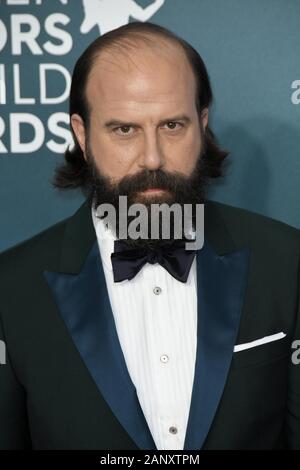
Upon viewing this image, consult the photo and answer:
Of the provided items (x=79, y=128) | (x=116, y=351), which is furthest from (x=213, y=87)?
(x=116, y=351)

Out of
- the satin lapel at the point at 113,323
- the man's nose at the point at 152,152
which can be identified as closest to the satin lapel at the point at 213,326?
the satin lapel at the point at 113,323

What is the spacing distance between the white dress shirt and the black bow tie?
33mm

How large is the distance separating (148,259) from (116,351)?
0.22 metres

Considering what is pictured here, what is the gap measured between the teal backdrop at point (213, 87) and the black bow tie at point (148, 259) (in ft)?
1.47

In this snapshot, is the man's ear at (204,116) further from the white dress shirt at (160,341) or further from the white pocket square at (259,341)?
the white pocket square at (259,341)

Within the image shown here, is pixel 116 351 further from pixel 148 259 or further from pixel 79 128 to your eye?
pixel 79 128

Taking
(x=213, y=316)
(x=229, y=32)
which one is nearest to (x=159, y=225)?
(x=213, y=316)

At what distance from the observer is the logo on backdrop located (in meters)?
1.87

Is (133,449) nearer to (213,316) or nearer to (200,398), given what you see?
(200,398)

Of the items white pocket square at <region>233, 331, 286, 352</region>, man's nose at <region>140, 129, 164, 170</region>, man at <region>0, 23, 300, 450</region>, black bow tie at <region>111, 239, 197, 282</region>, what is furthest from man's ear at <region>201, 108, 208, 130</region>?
white pocket square at <region>233, 331, 286, 352</region>

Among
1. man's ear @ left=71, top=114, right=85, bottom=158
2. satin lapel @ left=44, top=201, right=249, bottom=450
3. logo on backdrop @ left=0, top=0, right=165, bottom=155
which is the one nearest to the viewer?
satin lapel @ left=44, top=201, right=249, bottom=450

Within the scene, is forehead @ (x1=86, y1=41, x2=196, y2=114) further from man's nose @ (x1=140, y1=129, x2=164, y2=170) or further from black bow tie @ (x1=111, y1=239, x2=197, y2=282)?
black bow tie @ (x1=111, y1=239, x2=197, y2=282)

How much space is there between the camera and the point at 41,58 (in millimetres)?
1886

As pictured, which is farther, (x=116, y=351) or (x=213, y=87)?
(x=213, y=87)
